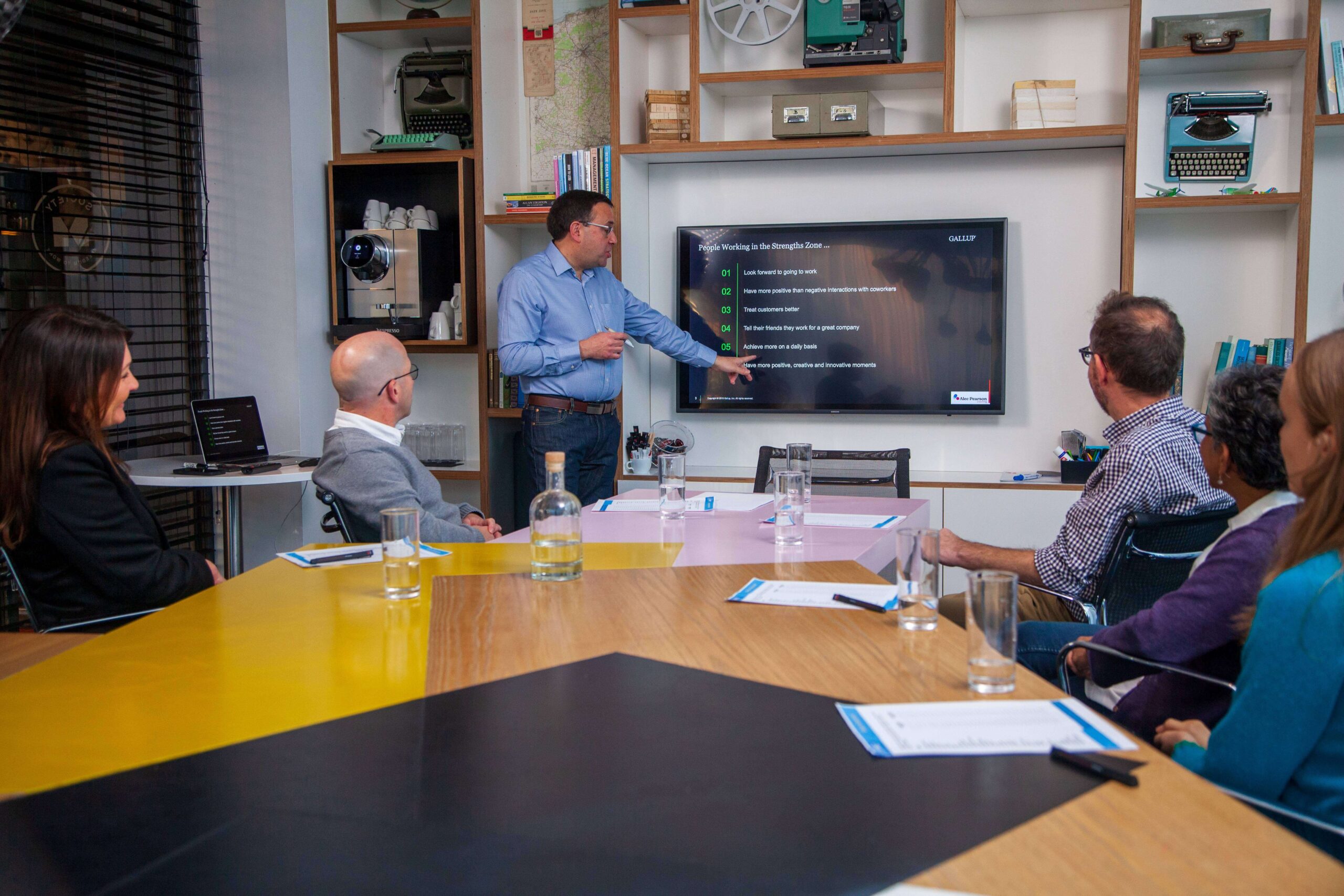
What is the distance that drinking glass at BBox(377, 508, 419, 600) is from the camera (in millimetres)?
1878

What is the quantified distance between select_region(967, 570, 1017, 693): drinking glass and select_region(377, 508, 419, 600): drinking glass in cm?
100

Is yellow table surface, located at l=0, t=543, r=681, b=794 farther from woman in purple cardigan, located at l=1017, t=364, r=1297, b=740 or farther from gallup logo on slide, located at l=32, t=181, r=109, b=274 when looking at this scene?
gallup logo on slide, located at l=32, t=181, r=109, b=274

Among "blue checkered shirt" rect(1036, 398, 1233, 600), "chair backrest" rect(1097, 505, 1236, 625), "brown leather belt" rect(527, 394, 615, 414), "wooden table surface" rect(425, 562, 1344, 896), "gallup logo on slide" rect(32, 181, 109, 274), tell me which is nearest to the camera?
"wooden table surface" rect(425, 562, 1344, 896)

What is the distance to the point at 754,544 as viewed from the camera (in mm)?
2389

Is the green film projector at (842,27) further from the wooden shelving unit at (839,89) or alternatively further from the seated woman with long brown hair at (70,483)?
the seated woman with long brown hair at (70,483)

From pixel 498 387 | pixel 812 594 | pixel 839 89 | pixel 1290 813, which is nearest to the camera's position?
pixel 1290 813

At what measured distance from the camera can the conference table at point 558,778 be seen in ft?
2.97

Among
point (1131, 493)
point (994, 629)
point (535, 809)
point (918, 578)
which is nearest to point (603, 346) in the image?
point (1131, 493)

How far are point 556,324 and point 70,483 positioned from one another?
2.27 metres

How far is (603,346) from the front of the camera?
13.6 feet

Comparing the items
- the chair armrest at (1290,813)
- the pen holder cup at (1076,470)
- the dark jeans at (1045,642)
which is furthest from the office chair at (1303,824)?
the pen holder cup at (1076,470)

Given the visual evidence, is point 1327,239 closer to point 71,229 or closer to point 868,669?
point 868,669

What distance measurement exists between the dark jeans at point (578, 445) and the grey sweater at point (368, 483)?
4.70 ft

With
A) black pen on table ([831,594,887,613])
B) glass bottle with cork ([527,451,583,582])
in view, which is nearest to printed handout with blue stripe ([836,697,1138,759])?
Answer: black pen on table ([831,594,887,613])
